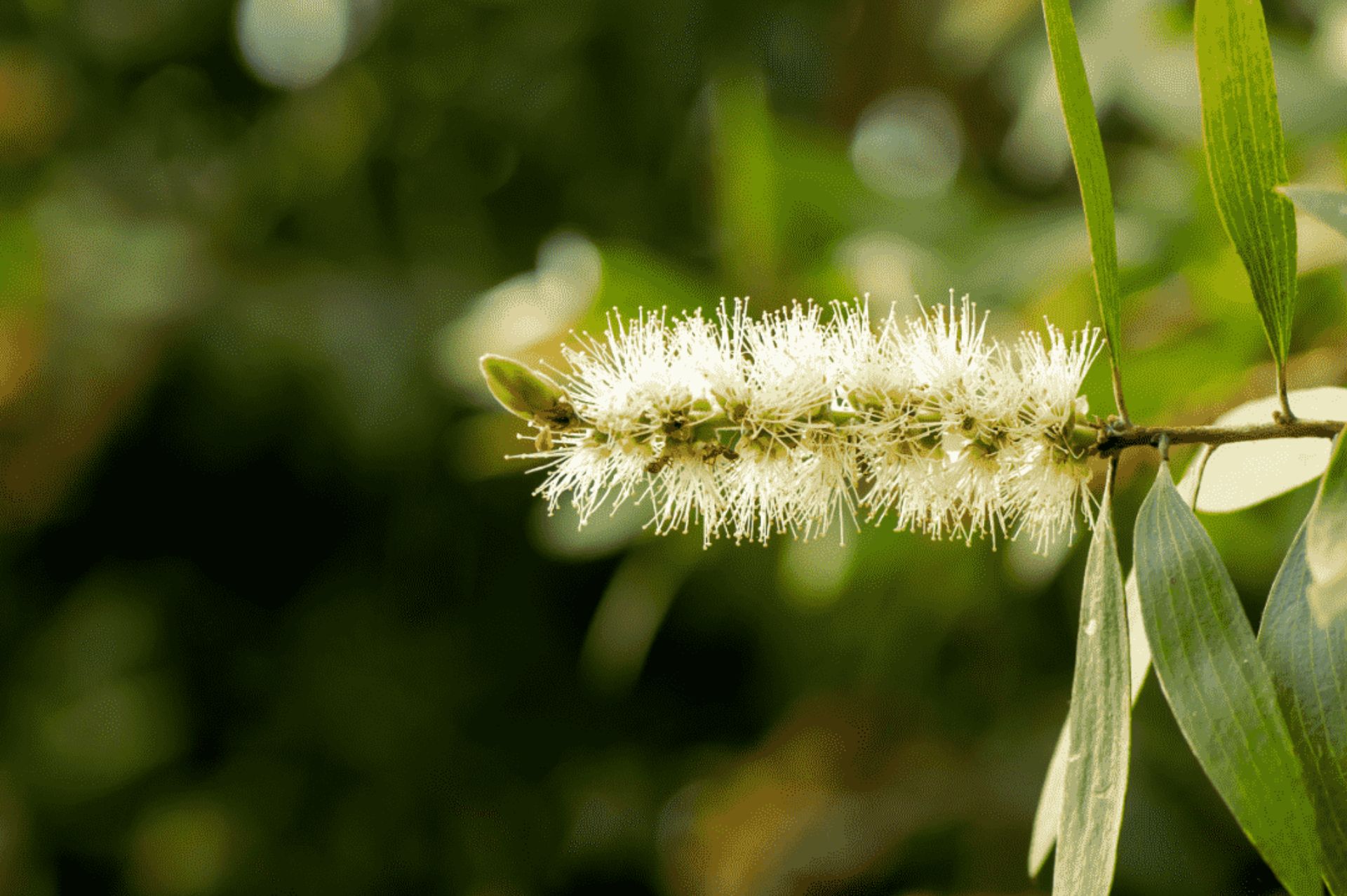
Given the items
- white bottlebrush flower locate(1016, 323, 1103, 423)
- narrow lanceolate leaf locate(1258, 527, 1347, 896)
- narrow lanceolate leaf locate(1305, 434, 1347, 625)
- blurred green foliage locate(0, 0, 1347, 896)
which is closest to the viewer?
narrow lanceolate leaf locate(1305, 434, 1347, 625)

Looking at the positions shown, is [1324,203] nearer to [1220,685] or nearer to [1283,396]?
[1283,396]

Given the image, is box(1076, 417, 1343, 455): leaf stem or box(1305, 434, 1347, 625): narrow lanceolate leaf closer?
box(1305, 434, 1347, 625): narrow lanceolate leaf

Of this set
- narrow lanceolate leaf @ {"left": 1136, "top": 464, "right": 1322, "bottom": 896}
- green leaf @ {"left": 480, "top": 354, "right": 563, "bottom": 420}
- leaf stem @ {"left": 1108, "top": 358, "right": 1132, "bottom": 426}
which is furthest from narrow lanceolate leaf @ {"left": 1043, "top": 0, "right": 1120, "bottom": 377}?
green leaf @ {"left": 480, "top": 354, "right": 563, "bottom": 420}

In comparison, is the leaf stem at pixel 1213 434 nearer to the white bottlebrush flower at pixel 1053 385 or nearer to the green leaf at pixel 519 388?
the white bottlebrush flower at pixel 1053 385

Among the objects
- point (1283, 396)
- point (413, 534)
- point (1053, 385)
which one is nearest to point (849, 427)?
point (1053, 385)

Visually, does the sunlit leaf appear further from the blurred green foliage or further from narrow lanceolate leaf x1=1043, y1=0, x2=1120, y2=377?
the blurred green foliage

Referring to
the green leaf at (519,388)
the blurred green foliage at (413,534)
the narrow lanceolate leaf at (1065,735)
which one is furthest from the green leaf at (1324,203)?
the blurred green foliage at (413,534)

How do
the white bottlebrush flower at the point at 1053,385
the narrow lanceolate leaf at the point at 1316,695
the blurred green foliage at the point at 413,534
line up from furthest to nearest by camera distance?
the blurred green foliage at the point at 413,534, the white bottlebrush flower at the point at 1053,385, the narrow lanceolate leaf at the point at 1316,695
